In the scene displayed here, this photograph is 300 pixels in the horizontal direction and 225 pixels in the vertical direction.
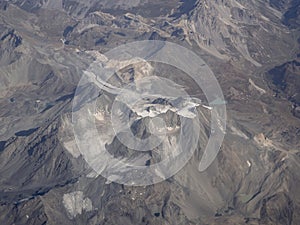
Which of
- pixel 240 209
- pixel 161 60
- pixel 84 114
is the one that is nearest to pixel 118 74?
pixel 161 60

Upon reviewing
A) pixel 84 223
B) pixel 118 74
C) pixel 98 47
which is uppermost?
pixel 84 223

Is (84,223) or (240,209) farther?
(240,209)

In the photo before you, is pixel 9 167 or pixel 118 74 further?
pixel 118 74

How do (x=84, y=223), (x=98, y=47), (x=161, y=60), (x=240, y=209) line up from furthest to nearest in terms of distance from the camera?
(x=98, y=47) < (x=161, y=60) < (x=240, y=209) < (x=84, y=223)

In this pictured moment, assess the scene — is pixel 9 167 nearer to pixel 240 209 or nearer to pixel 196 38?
pixel 240 209

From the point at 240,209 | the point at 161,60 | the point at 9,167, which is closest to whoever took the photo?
the point at 240,209

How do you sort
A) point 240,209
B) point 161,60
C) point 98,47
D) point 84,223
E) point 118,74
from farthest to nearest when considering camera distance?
1. point 98,47
2. point 161,60
3. point 118,74
4. point 240,209
5. point 84,223

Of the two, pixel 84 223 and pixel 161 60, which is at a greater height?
pixel 84 223

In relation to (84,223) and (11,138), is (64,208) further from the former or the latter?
(11,138)

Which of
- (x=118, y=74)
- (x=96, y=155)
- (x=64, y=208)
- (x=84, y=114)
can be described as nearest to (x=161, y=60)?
(x=118, y=74)
